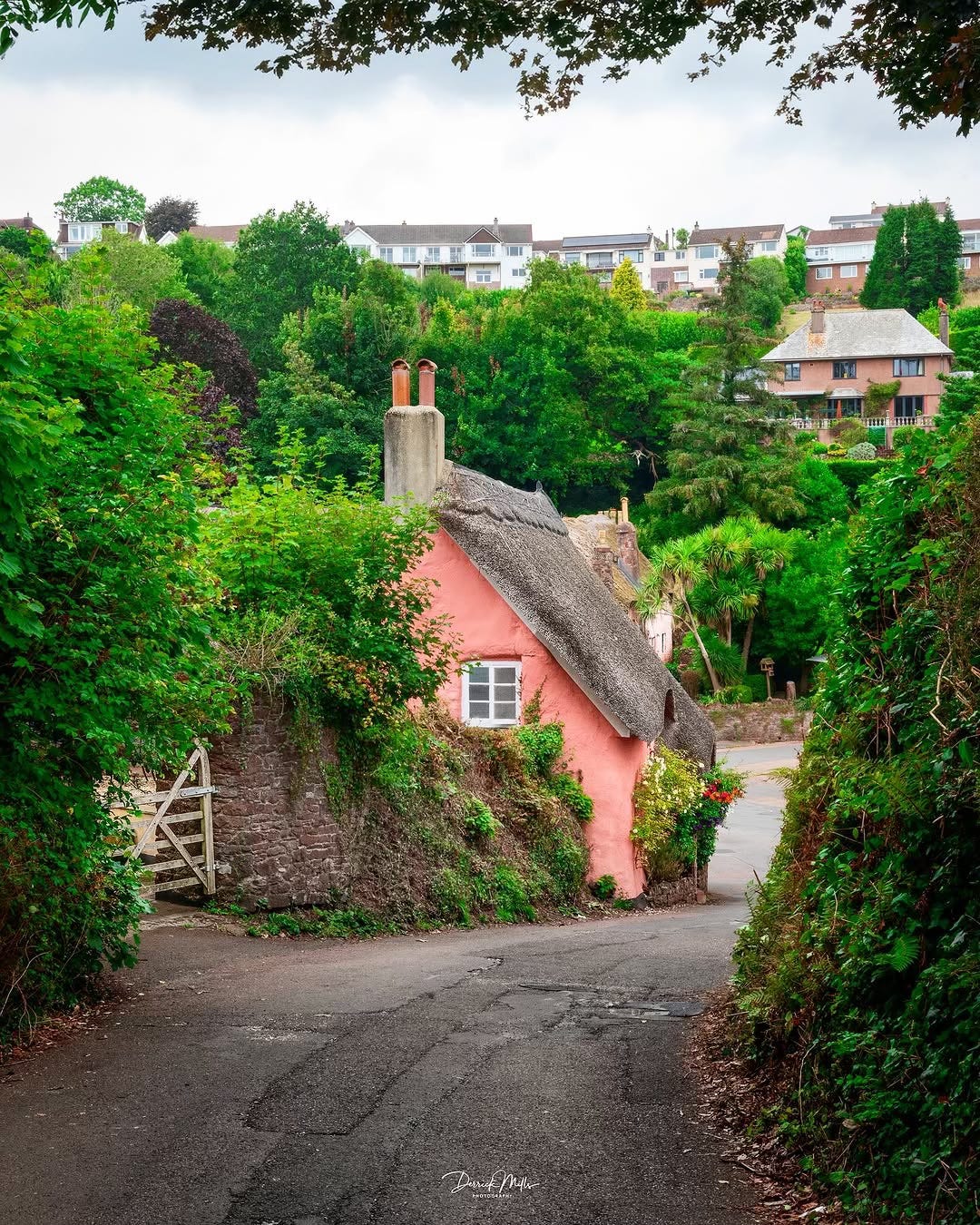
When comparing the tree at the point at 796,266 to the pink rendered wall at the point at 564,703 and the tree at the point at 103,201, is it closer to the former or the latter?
the tree at the point at 103,201

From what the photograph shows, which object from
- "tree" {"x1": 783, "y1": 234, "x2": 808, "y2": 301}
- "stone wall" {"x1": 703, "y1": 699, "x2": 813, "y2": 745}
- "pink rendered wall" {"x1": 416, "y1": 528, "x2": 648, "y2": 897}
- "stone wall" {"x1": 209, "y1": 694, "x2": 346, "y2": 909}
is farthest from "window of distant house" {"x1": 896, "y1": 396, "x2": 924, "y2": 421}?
"stone wall" {"x1": 209, "y1": 694, "x2": 346, "y2": 909}

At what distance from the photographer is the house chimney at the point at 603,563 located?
36.4 metres

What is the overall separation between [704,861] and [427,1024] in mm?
16502

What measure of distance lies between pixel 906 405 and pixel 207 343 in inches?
1870

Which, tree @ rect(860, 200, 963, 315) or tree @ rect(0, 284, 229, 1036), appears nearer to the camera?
tree @ rect(0, 284, 229, 1036)

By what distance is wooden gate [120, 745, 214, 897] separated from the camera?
46.8ft

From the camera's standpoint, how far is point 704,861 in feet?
84.4

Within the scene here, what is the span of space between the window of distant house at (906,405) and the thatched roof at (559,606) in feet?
206

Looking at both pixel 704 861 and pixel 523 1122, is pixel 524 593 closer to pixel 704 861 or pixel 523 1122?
pixel 704 861

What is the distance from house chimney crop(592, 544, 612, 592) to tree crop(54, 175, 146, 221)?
308 ft

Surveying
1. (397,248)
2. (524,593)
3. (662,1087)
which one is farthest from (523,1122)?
(397,248)

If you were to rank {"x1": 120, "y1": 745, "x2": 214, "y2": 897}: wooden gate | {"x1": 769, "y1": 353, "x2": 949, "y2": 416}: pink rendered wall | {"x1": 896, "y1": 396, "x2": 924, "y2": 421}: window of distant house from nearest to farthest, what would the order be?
1. {"x1": 120, "y1": 745, "x2": 214, "y2": 897}: wooden gate
2. {"x1": 769, "y1": 353, "x2": 949, "y2": 416}: pink rendered wall
3. {"x1": 896, "y1": 396, "x2": 924, "y2": 421}: window of distant house

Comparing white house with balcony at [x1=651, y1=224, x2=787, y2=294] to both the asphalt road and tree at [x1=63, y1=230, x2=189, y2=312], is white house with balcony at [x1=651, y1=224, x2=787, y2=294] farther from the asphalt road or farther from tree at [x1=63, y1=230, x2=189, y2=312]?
the asphalt road

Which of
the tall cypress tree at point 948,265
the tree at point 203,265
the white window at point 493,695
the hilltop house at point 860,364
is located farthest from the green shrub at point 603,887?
the tall cypress tree at point 948,265
